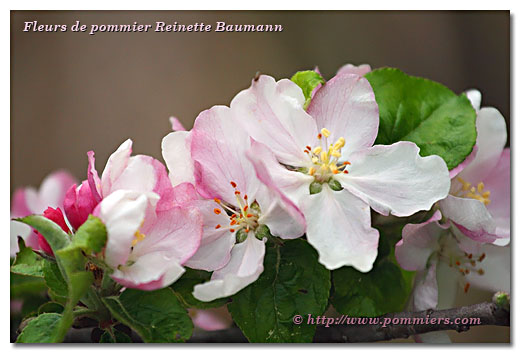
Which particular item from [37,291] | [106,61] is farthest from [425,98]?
[106,61]

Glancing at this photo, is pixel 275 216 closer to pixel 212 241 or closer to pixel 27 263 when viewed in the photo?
pixel 212 241

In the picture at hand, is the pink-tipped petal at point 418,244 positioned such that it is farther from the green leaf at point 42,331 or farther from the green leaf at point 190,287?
the green leaf at point 42,331

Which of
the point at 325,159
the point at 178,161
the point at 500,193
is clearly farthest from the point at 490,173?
the point at 178,161

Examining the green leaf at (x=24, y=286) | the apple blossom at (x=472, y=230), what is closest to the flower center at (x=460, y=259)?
the apple blossom at (x=472, y=230)

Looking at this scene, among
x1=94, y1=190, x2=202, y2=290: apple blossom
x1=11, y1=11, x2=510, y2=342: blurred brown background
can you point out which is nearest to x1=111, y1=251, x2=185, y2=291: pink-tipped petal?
x1=94, y1=190, x2=202, y2=290: apple blossom

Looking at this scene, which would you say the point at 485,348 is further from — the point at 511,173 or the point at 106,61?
the point at 106,61

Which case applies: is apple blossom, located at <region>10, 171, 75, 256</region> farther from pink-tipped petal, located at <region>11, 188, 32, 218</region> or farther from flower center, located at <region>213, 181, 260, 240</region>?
flower center, located at <region>213, 181, 260, 240</region>
